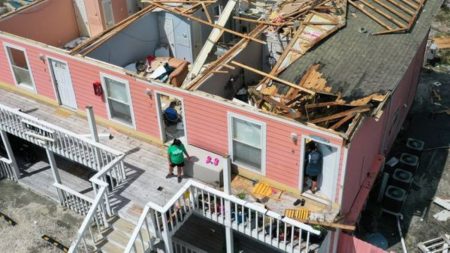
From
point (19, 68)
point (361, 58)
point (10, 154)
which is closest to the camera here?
point (361, 58)

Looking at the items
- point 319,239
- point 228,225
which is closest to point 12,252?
point 228,225

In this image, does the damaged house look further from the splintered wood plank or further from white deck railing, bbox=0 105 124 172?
white deck railing, bbox=0 105 124 172

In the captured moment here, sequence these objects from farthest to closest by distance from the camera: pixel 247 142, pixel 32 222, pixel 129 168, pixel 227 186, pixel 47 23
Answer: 1. pixel 47 23
2. pixel 32 222
3. pixel 129 168
4. pixel 247 142
5. pixel 227 186

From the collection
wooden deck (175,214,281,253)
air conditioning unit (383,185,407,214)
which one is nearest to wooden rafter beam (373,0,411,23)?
air conditioning unit (383,185,407,214)

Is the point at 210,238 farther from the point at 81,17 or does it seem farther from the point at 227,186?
the point at 81,17

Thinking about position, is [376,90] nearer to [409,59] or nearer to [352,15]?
[409,59]

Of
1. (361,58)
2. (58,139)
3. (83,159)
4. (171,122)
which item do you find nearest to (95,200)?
(83,159)

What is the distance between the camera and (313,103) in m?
14.6

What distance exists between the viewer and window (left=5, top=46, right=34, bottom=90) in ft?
63.5

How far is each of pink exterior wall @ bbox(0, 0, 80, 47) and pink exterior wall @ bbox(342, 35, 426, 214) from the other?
14025mm

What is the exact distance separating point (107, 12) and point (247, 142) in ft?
36.2

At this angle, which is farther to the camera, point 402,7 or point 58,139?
point 402,7

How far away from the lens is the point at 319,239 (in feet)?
47.0

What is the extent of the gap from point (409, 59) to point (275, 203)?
22.4 feet
